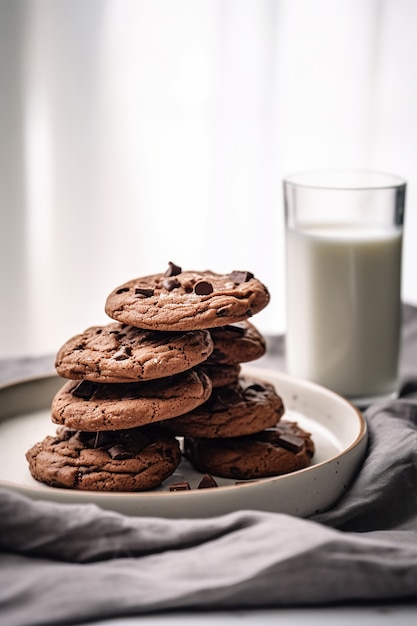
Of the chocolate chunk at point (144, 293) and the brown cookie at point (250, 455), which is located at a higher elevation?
the chocolate chunk at point (144, 293)

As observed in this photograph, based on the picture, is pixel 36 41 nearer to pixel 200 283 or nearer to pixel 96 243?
pixel 96 243

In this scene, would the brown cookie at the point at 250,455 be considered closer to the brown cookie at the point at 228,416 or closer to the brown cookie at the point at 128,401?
the brown cookie at the point at 228,416

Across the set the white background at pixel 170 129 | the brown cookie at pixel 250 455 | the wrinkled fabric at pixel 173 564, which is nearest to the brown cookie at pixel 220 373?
the brown cookie at pixel 250 455

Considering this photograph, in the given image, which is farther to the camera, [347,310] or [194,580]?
[347,310]

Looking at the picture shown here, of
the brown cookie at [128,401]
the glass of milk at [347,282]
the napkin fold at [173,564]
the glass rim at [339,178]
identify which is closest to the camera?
the napkin fold at [173,564]

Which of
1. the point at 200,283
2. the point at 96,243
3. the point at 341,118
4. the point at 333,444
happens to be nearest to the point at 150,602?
the point at 200,283

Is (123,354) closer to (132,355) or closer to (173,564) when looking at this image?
(132,355)

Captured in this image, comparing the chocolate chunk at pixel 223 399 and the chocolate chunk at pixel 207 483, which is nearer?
the chocolate chunk at pixel 207 483
